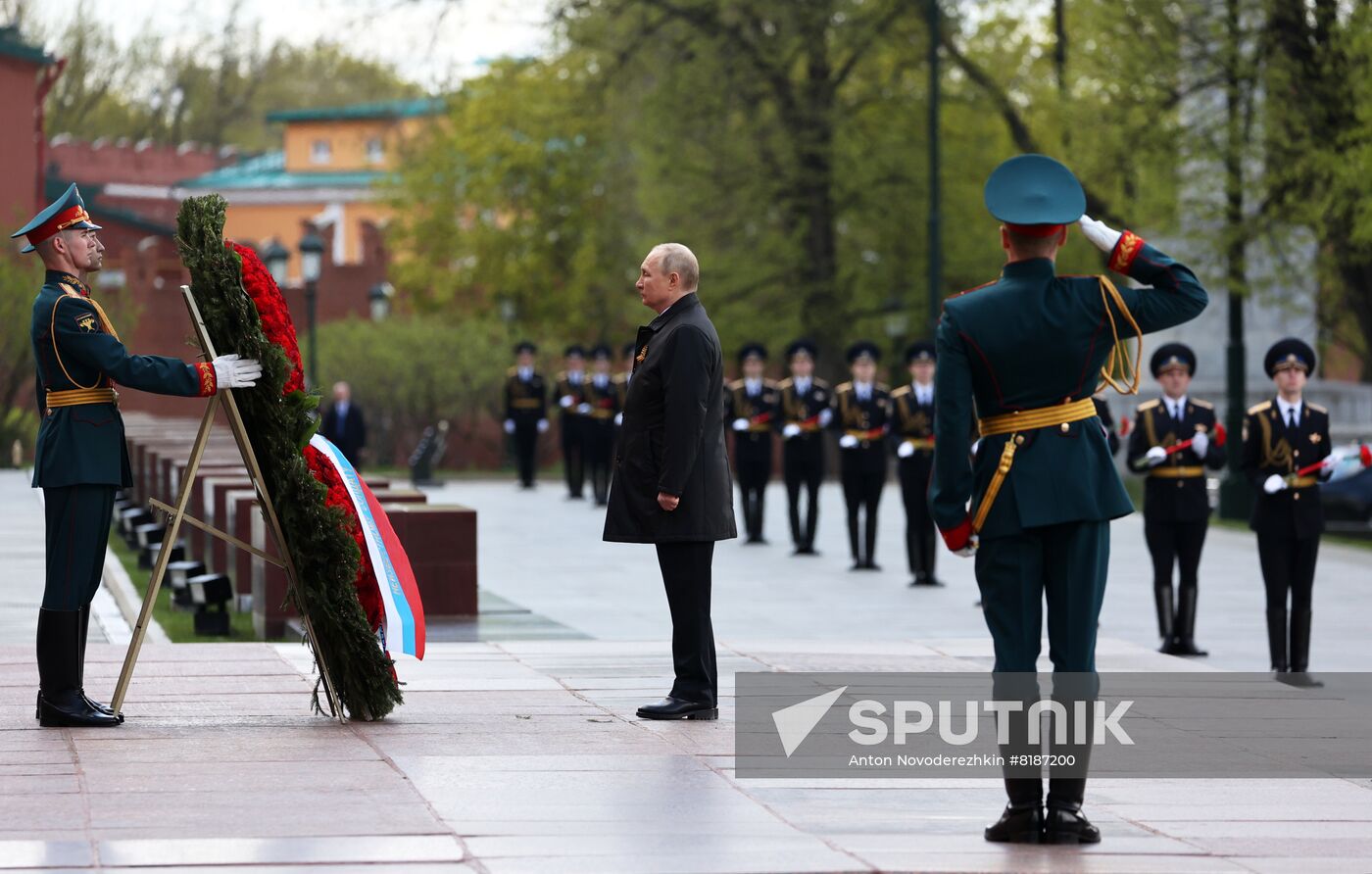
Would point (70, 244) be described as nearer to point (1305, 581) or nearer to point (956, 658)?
point (956, 658)

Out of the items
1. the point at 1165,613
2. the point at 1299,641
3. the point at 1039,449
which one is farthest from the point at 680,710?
the point at 1165,613

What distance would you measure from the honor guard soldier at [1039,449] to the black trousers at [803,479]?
47.7ft

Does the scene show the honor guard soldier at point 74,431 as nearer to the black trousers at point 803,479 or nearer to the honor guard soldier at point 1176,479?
the honor guard soldier at point 1176,479

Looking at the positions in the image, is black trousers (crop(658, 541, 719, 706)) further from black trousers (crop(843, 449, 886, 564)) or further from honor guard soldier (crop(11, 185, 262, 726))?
black trousers (crop(843, 449, 886, 564))

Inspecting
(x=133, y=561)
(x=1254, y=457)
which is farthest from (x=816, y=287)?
(x=1254, y=457)

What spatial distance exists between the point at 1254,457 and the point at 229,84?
71.4 metres

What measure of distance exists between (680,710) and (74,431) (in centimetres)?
260

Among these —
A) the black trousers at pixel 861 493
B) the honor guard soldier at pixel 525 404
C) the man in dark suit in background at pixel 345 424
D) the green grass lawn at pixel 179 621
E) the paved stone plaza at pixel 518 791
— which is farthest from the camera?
the honor guard soldier at pixel 525 404

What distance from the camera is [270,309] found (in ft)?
27.6

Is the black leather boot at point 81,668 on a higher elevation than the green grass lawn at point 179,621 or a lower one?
higher

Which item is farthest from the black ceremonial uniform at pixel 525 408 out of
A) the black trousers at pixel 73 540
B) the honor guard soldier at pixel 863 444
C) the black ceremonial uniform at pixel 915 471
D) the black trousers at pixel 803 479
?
the black trousers at pixel 73 540

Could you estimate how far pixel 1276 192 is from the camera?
2461 cm

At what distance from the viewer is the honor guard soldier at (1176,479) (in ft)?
43.5

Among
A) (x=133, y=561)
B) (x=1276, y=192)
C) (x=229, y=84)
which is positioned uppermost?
(x=229, y=84)
